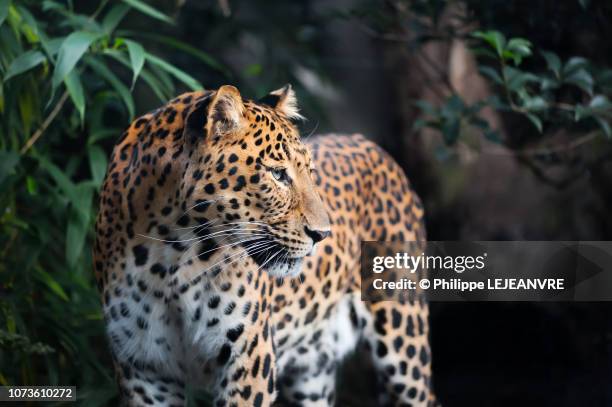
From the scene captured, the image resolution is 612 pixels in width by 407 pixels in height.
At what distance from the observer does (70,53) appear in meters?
4.40

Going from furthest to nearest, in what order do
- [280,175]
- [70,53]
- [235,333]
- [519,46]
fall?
[519,46]
[70,53]
[235,333]
[280,175]

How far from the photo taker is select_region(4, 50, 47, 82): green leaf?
4496 millimetres

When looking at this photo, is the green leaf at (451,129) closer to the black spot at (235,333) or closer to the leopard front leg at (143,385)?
the black spot at (235,333)

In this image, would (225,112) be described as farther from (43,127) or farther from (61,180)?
(43,127)

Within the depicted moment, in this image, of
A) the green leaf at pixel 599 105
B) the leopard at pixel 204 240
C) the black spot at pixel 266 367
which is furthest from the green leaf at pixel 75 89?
the green leaf at pixel 599 105

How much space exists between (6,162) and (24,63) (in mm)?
560

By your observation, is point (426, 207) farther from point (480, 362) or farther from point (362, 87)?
point (362, 87)

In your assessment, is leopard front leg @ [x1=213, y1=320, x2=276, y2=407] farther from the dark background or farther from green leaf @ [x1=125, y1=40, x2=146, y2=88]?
the dark background

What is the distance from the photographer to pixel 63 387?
15.4 feet

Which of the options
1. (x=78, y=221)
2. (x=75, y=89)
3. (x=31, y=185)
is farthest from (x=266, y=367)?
(x=31, y=185)

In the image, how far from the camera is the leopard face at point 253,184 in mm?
3471

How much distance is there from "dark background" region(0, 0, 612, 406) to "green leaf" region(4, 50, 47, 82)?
1196 mm

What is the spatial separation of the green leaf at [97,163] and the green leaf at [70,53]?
80 cm

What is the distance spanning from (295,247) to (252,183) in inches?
12.7
